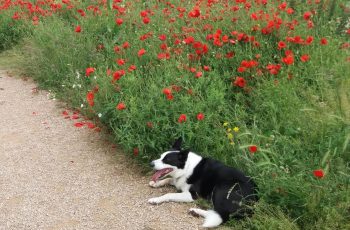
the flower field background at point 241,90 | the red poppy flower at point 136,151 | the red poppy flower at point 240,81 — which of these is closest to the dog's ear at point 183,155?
the flower field background at point 241,90

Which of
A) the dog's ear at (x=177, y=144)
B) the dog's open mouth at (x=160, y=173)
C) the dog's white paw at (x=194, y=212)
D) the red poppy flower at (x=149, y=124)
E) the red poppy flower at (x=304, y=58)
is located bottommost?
the dog's white paw at (x=194, y=212)

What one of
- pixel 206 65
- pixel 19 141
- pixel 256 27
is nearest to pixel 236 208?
pixel 206 65

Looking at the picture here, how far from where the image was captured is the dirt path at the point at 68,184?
359 cm

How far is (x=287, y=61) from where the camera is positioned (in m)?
4.29

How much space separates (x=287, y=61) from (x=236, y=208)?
1657mm

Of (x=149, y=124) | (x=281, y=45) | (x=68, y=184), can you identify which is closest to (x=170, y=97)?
(x=149, y=124)

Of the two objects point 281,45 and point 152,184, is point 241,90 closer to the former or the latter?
point 281,45

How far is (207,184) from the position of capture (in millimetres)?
3740

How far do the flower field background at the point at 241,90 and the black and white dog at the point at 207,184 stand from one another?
120mm

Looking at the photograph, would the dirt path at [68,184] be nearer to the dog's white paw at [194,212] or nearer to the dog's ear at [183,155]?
the dog's white paw at [194,212]

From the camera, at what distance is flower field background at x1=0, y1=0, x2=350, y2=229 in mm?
3234

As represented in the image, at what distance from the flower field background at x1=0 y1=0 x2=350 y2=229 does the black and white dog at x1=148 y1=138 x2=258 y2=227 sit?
0.12 meters

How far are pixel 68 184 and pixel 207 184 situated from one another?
1322 mm

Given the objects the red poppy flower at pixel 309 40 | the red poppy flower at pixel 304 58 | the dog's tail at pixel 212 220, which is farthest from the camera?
the red poppy flower at pixel 309 40
